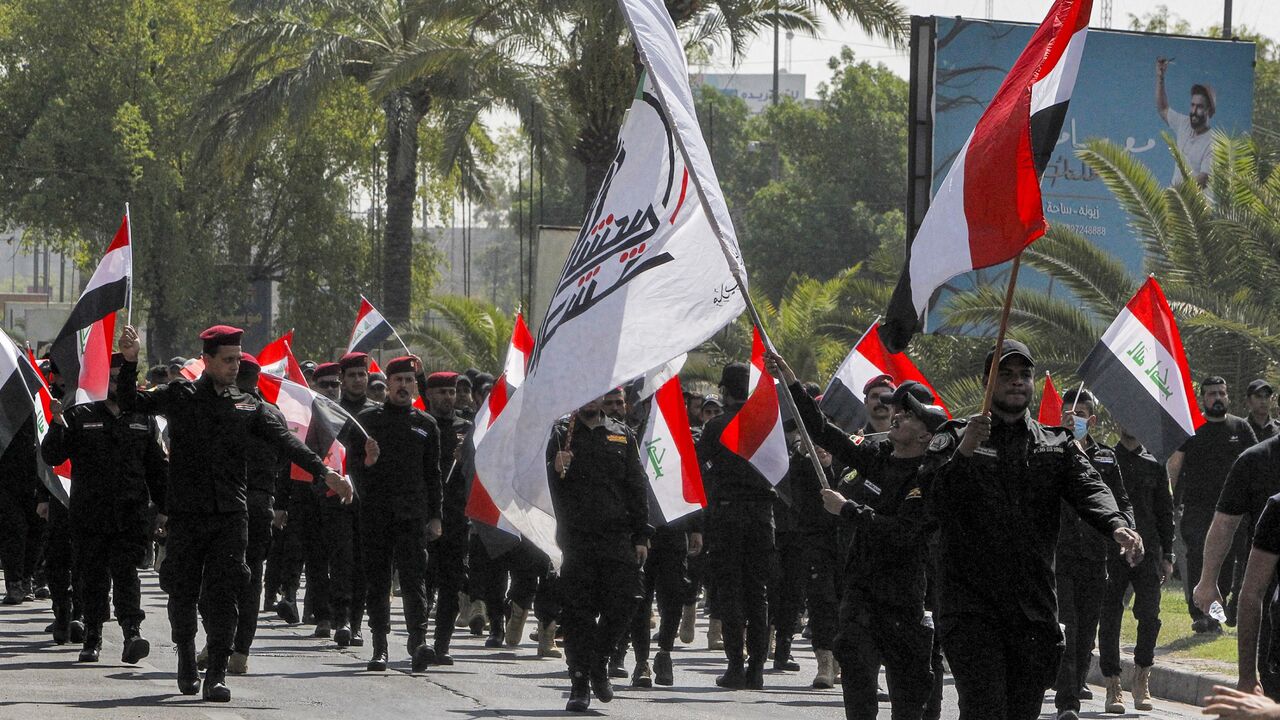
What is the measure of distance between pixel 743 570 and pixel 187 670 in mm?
3476

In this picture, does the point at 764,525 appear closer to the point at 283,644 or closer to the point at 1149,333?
the point at 1149,333

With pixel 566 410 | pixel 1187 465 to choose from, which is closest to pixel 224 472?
pixel 566 410

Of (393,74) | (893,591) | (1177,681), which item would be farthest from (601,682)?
(393,74)

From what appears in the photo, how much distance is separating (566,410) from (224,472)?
2321mm

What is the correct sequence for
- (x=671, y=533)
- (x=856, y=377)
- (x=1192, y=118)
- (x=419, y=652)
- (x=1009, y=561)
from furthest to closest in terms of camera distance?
(x=1192, y=118)
(x=856, y=377)
(x=671, y=533)
(x=419, y=652)
(x=1009, y=561)

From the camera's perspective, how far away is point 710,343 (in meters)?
29.4

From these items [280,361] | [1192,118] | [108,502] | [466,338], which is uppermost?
[1192,118]

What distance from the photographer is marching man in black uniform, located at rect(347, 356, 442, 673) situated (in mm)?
11672

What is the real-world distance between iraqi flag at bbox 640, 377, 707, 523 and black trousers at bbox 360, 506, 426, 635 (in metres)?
1.57

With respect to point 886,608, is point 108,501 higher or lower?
higher

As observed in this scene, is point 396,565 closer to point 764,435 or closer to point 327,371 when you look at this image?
point 764,435

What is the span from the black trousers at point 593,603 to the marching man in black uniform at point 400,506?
5.30 ft

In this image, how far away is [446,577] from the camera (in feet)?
42.2

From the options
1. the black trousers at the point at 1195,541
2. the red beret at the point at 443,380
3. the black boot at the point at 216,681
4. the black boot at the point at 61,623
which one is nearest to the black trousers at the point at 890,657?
the black boot at the point at 216,681
